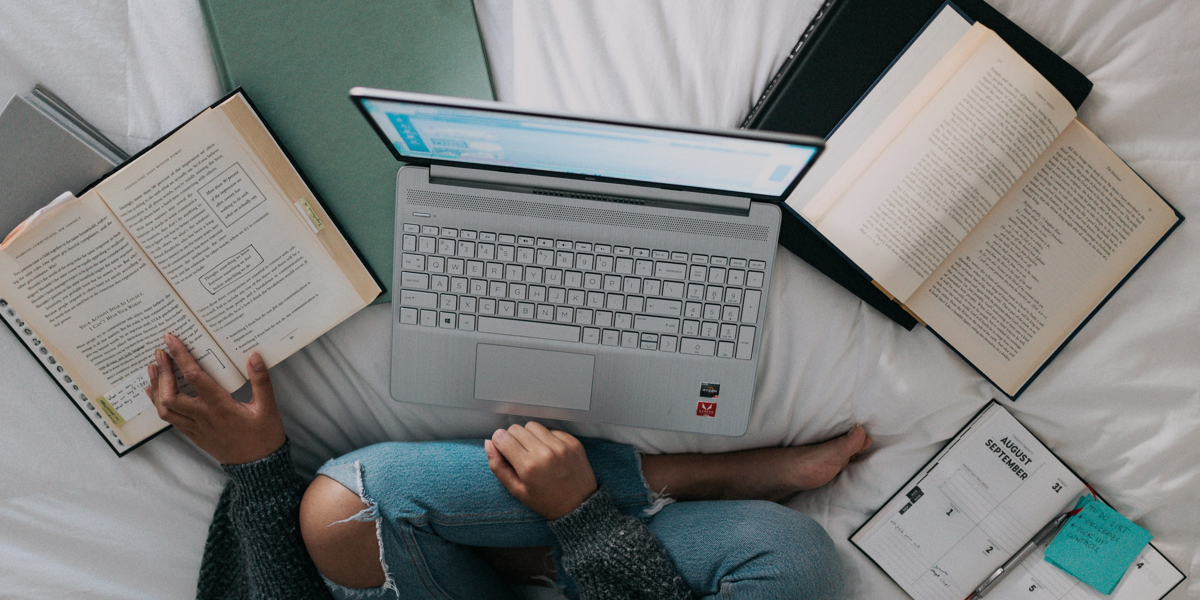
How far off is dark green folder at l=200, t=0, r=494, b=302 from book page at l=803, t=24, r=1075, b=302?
17.8 inches

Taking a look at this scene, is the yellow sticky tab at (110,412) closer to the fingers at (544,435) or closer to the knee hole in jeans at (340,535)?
the knee hole in jeans at (340,535)

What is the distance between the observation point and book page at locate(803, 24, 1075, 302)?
748 mm

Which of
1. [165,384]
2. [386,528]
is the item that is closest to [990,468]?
[386,528]

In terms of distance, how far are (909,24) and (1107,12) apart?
22cm

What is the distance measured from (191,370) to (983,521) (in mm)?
968

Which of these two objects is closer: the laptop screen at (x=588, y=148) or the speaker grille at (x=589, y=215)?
the laptop screen at (x=588, y=148)

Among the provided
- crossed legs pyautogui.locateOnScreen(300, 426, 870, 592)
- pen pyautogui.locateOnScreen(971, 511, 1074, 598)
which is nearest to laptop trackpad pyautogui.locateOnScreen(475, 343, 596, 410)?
crossed legs pyautogui.locateOnScreen(300, 426, 870, 592)

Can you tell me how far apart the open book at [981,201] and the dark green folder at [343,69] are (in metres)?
0.45

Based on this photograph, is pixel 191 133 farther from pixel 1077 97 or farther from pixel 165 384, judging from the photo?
pixel 1077 97

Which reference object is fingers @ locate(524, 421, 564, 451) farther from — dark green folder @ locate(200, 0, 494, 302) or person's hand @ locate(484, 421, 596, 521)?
dark green folder @ locate(200, 0, 494, 302)

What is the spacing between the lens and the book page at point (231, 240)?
2.47 ft

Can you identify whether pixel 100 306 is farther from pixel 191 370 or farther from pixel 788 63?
pixel 788 63

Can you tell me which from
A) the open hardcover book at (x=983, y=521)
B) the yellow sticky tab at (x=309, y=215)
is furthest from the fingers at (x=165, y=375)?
the open hardcover book at (x=983, y=521)

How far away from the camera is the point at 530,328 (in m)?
0.76
